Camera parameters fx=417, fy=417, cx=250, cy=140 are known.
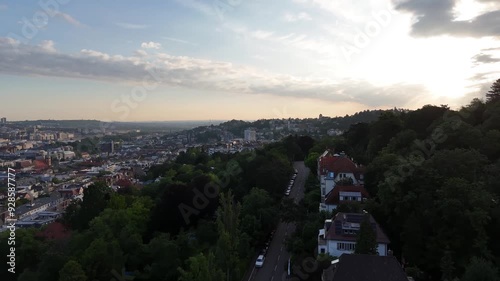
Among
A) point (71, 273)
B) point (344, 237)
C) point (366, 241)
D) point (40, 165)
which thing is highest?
point (366, 241)

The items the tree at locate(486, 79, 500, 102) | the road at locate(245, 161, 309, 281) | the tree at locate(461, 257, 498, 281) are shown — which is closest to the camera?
the tree at locate(461, 257, 498, 281)

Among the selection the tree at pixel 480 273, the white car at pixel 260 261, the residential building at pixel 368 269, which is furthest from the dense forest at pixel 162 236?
the tree at pixel 480 273

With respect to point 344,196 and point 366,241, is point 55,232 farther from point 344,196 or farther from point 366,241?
point 366,241

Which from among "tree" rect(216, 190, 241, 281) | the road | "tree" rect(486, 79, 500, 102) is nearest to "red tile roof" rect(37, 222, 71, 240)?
"tree" rect(216, 190, 241, 281)

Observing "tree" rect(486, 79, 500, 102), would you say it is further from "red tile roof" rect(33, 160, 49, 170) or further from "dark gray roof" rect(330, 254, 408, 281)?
"red tile roof" rect(33, 160, 49, 170)

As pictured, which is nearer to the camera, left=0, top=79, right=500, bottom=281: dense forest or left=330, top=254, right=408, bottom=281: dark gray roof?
left=330, top=254, right=408, bottom=281: dark gray roof

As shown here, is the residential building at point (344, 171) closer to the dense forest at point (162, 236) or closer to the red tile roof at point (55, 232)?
the dense forest at point (162, 236)

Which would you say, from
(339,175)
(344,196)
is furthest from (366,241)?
(339,175)
